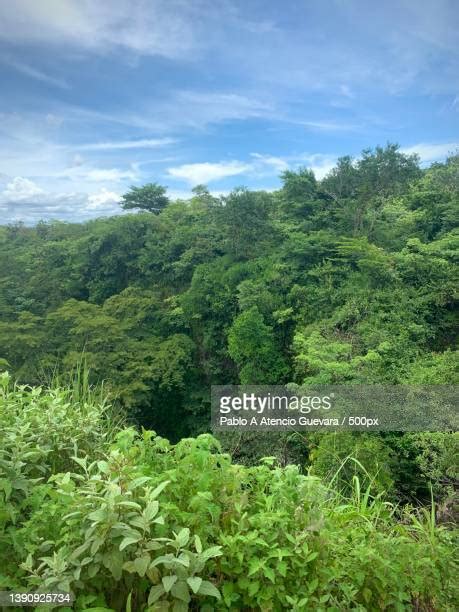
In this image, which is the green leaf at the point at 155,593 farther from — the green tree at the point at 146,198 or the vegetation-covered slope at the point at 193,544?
the green tree at the point at 146,198

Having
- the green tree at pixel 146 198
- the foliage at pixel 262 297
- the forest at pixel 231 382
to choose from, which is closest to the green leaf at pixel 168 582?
the forest at pixel 231 382

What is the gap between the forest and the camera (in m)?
0.73

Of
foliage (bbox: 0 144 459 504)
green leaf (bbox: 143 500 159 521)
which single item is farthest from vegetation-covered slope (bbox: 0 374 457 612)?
foliage (bbox: 0 144 459 504)

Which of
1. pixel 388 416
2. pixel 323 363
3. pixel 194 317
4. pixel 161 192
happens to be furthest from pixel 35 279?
pixel 388 416

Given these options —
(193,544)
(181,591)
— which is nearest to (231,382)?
(193,544)

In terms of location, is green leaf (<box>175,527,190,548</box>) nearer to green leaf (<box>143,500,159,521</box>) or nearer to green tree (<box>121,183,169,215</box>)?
green leaf (<box>143,500,159,521</box>)

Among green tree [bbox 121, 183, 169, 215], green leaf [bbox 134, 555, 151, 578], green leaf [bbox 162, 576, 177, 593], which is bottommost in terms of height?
Answer: green leaf [bbox 162, 576, 177, 593]

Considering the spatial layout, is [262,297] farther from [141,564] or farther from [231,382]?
[141,564]

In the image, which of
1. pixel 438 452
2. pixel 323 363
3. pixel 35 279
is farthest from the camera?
pixel 35 279

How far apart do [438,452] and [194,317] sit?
631cm

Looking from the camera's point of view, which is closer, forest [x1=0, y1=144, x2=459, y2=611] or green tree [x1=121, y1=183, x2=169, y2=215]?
forest [x1=0, y1=144, x2=459, y2=611]

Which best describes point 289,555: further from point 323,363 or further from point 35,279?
point 35,279

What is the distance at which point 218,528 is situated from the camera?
2.52 ft

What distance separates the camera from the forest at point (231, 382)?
0.73 metres
